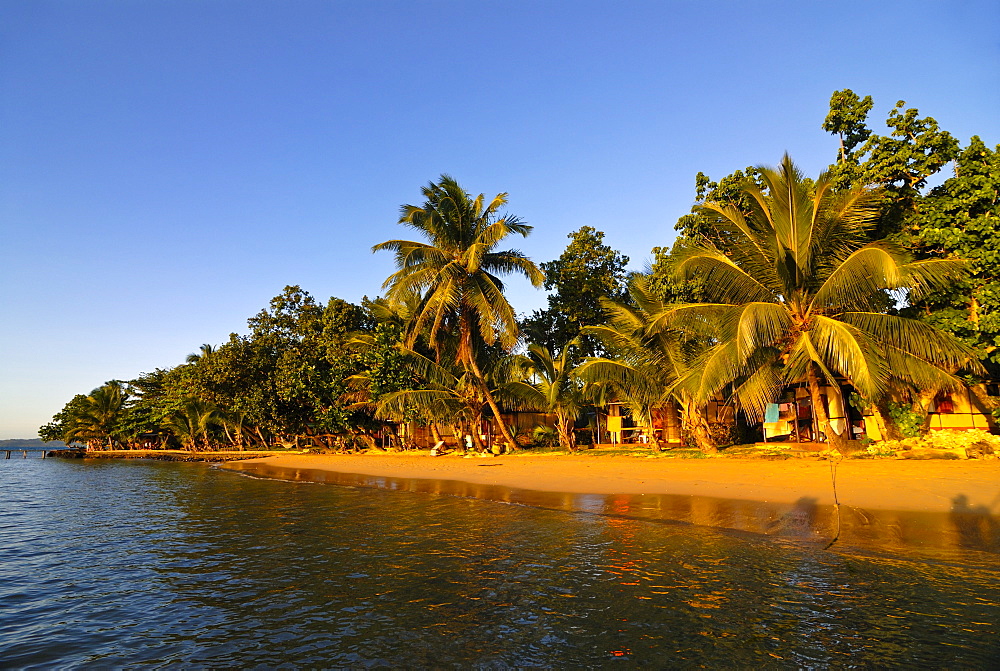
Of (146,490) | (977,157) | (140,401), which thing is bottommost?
(146,490)

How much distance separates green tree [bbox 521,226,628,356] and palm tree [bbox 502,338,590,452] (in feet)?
6.83

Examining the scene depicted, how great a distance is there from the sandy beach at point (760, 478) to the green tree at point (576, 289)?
8.34 m

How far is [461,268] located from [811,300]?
45.5 feet

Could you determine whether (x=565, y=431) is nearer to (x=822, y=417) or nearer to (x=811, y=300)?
(x=822, y=417)

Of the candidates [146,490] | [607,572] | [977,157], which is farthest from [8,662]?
[977,157]

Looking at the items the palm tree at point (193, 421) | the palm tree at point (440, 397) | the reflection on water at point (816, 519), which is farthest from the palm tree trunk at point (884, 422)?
the palm tree at point (193, 421)

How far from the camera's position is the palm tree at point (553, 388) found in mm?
24609

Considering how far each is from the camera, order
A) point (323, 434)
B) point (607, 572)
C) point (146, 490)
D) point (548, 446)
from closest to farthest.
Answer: point (607, 572) → point (146, 490) → point (548, 446) → point (323, 434)

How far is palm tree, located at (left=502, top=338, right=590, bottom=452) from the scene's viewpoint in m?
24.6

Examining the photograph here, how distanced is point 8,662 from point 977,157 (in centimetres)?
2292

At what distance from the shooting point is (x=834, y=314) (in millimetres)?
16734

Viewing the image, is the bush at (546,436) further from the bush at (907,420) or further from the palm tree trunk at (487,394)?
the bush at (907,420)

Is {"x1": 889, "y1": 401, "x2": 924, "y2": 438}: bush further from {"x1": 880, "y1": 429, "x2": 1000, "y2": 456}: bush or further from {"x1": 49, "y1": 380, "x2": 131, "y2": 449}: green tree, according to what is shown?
{"x1": 49, "y1": 380, "x2": 131, "y2": 449}: green tree

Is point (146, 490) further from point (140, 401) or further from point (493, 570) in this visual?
point (140, 401)
